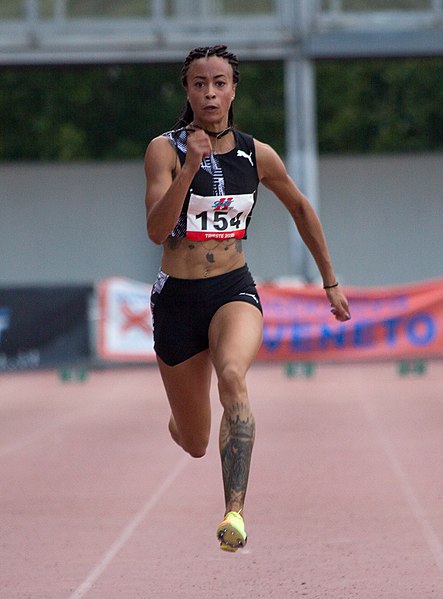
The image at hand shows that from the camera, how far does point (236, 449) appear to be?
17.7 ft

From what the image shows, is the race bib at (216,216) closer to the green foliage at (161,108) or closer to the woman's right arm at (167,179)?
the woman's right arm at (167,179)

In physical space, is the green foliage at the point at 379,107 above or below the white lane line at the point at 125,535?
below

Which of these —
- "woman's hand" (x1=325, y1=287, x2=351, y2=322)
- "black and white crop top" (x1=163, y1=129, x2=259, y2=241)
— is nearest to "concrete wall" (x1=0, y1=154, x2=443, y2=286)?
"woman's hand" (x1=325, y1=287, x2=351, y2=322)

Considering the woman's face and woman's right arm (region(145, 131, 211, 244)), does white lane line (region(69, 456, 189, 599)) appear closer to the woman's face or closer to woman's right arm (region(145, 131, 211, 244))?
woman's right arm (region(145, 131, 211, 244))

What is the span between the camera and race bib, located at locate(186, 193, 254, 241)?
18.8 ft

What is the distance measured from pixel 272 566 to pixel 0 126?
3491 centimetres

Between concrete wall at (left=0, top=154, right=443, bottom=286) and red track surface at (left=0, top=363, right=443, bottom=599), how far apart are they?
1169 centimetres

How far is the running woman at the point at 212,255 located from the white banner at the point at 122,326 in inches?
549

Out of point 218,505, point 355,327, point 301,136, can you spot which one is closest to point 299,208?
point 218,505

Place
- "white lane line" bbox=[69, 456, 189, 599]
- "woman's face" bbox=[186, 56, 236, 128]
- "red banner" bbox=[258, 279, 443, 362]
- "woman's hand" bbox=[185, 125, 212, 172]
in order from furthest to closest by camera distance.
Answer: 1. "red banner" bbox=[258, 279, 443, 362]
2. "white lane line" bbox=[69, 456, 189, 599]
3. "woman's face" bbox=[186, 56, 236, 128]
4. "woman's hand" bbox=[185, 125, 212, 172]

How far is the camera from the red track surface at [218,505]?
621 centimetres

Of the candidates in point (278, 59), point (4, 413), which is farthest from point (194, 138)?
point (278, 59)

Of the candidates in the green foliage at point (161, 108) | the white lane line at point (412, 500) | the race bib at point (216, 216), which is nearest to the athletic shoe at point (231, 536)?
the race bib at point (216, 216)

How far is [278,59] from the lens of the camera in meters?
23.8
